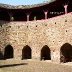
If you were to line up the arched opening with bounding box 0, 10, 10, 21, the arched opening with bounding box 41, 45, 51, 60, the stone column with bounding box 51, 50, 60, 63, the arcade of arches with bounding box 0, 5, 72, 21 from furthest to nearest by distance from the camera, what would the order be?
1. the arched opening with bounding box 0, 10, 10, 21
2. the arcade of arches with bounding box 0, 5, 72, 21
3. the arched opening with bounding box 41, 45, 51, 60
4. the stone column with bounding box 51, 50, 60, 63

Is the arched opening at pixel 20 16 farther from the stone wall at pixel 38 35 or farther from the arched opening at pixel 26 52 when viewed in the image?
the arched opening at pixel 26 52

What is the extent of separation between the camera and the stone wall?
25578 mm

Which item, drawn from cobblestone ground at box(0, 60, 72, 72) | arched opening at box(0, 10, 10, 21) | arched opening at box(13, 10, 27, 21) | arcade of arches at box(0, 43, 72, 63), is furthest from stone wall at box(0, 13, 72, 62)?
arched opening at box(13, 10, 27, 21)

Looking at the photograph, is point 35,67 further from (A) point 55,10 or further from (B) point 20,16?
(B) point 20,16

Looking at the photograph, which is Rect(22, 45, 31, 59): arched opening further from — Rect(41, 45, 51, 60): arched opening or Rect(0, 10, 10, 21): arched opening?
Rect(0, 10, 10, 21): arched opening

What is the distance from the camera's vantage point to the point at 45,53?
97.5 ft

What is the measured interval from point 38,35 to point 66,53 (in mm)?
4652

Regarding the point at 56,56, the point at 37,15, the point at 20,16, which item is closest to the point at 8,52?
the point at 20,16

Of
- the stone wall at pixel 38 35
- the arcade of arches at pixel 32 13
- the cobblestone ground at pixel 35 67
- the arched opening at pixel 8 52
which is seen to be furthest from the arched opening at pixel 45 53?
the cobblestone ground at pixel 35 67

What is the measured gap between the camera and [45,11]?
31.9 m

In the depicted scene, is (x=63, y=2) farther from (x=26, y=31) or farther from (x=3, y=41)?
(x=3, y=41)

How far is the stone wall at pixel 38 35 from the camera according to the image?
83.9 ft

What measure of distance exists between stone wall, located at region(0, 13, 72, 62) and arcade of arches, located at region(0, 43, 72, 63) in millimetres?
548

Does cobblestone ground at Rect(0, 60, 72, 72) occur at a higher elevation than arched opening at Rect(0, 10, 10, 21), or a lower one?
lower
